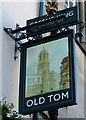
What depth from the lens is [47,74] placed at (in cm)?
648

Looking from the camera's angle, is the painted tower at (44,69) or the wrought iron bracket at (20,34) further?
the wrought iron bracket at (20,34)

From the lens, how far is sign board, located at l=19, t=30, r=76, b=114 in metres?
6.11

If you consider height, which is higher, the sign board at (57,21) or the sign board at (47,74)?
the sign board at (57,21)

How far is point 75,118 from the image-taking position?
1000cm

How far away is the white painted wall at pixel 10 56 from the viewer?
6926 millimetres

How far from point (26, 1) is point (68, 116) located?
308 centimetres

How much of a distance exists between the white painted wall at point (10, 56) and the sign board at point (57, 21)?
50 cm

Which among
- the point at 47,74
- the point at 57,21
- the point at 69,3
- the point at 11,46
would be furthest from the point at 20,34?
the point at 69,3

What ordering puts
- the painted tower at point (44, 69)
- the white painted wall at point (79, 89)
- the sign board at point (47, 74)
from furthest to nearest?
1. the white painted wall at point (79, 89)
2. the painted tower at point (44, 69)
3. the sign board at point (47, 74)

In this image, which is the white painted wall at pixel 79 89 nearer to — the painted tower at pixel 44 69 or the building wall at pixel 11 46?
the building wall at pixel 11 46

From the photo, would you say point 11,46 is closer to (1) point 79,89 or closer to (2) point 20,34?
(2) point 20,34

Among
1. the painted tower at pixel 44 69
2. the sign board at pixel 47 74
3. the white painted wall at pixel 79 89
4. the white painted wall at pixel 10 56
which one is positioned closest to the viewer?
the sign board at pixel 47 74

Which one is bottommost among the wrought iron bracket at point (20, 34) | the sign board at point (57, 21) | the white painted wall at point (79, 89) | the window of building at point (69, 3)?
the white painted wall at point (79, 89)

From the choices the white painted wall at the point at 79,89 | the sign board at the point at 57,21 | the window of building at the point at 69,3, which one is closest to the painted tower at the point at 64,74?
the sign board at the point at 57,21
